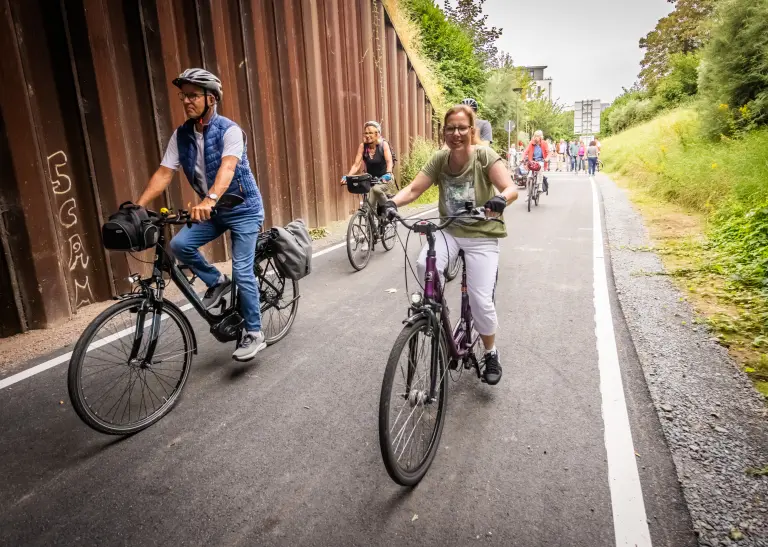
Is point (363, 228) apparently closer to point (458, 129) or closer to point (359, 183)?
point (359, 183)

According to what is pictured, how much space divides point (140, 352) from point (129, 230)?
2.84ft

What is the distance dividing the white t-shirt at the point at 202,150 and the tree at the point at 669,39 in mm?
47993

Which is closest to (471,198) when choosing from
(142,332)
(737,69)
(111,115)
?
(142,332)

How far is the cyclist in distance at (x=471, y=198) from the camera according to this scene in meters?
3.22

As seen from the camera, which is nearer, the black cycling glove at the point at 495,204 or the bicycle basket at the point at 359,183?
the black cycling glove at the point at 495,204

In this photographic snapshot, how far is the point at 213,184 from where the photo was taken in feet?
12.2

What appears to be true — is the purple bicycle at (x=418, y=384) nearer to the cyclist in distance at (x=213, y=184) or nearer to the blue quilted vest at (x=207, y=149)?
the cyclist in distance at (x=213, y=184)

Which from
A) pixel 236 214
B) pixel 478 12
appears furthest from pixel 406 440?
pixel 478 12

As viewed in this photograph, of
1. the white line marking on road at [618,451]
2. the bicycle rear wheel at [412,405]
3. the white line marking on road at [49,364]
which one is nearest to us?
the white line marking on road at [618,451]

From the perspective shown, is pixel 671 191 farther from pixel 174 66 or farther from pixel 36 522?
pixel 36 522

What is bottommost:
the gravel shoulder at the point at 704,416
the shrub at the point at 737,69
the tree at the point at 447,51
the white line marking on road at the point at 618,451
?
the white line marking on road at the point at 618,451

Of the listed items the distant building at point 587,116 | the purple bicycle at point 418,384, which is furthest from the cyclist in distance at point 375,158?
the distant building at point 587,116

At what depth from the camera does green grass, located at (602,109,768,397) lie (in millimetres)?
4547

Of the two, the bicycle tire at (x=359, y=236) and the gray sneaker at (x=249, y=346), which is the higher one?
the bicycle tire at (x=359, y=236)
